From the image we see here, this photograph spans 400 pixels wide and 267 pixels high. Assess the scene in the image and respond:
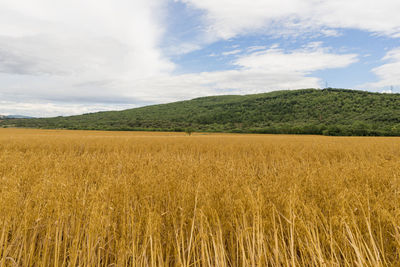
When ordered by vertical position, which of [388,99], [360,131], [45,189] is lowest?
[360,131]

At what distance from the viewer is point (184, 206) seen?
2463 millimetres

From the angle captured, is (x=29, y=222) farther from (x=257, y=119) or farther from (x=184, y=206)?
(x=257, y=119)

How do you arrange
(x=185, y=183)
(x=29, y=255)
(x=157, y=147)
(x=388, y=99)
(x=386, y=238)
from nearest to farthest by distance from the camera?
(x=29, y=255), (x=386, y=238), (x=185, y=183), (x=157, y=147), (x=388, y=99)

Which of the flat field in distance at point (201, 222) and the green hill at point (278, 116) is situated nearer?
the flat field in distance at point (201, 222)

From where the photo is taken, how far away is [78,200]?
2.40 metres

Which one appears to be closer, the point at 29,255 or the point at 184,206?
the point at 29,255

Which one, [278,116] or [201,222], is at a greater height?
[278,116]

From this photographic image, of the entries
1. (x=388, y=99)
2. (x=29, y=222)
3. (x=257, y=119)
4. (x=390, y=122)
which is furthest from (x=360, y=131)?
(x=388, y=99)

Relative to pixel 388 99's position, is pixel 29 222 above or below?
below

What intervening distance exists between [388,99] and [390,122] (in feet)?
94.4

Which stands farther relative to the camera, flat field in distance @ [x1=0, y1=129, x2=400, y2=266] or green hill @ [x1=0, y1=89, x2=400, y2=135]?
green hill @ [x1=0, y1=89, x2=400, y2=135]

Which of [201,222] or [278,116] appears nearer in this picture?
[201,222]

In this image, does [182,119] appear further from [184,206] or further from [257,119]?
[184,206]

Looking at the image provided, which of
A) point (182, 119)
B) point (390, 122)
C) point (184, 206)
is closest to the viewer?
point (184, 206)
